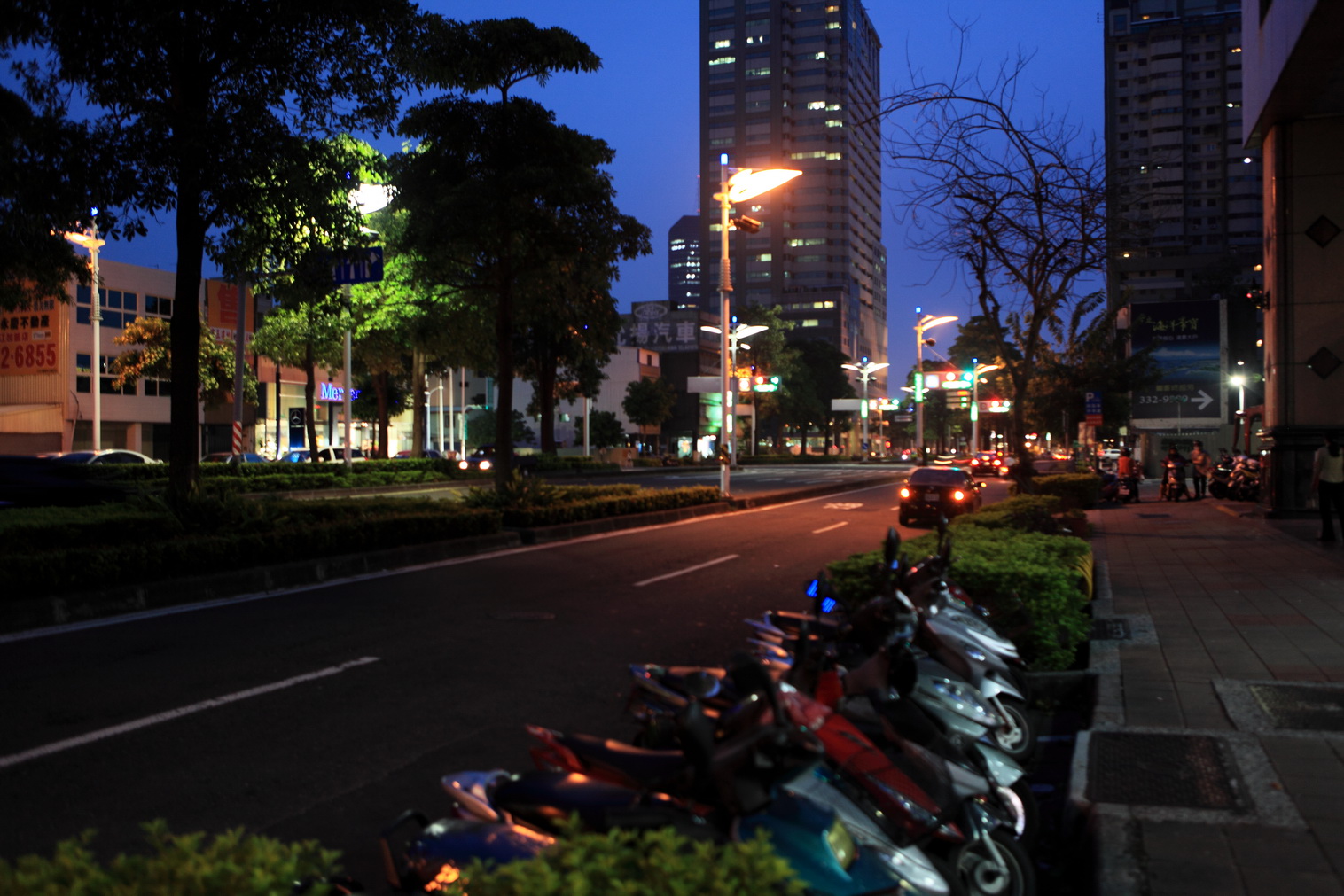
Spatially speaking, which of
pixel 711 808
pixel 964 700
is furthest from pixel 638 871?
pixel 964 700

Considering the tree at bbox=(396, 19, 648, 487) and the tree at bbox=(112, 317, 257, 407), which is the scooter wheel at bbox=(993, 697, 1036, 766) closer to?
the tree at bbox=(396, 19, 648, 487)

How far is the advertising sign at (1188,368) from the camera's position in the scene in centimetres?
3650

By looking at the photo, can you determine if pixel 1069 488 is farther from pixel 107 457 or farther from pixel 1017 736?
pixel 107 457

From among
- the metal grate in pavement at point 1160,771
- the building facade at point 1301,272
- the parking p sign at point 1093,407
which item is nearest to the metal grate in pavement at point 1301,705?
the metal grate in pavement at point 1160,771

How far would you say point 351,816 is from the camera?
4.37m

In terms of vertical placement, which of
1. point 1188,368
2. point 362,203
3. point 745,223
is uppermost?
point 745,223

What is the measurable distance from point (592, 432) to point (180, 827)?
7342cm

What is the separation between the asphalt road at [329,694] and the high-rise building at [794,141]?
126631 millimetres

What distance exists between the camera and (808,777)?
8.83 ft

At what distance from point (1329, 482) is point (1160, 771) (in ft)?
39.8

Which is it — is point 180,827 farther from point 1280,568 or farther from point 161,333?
point 161,333

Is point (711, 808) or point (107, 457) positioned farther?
point (107, 457)

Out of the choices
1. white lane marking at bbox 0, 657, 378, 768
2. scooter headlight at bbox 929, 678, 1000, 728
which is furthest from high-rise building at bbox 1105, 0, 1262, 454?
scooter headlight at bbox 929, 678, 1000, 728

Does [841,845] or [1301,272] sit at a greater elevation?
[1301,272]
